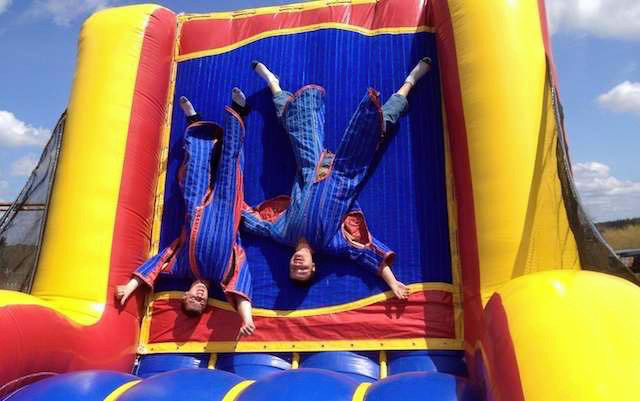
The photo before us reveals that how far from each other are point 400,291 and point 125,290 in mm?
1128

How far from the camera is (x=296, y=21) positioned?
2.91 meters

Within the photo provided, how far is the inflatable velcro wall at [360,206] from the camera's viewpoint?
162 centimetres

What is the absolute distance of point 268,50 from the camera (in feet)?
9.39

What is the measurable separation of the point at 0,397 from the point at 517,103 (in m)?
1.95

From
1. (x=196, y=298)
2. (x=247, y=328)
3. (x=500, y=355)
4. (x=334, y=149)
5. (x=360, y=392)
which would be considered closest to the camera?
(x=500, y=355)

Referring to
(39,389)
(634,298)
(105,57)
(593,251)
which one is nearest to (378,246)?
(593,251)

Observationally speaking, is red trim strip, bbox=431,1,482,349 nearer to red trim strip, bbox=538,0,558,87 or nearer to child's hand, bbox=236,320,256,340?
red trim strip, bbox=538,0,558,87

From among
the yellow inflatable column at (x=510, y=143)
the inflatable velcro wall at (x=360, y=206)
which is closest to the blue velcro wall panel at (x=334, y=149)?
the inflatable velcro wall at (x=360, y=206)

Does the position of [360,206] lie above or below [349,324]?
above

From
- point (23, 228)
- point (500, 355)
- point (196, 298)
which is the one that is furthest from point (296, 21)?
point (500, 355)

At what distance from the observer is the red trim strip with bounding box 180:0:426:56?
2734 millimetres

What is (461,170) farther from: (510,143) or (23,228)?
(23,228)

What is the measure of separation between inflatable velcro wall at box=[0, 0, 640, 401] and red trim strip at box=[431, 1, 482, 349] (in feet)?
0.04

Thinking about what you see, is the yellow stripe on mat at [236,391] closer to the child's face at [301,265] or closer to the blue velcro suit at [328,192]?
the child's face at [301,265]
